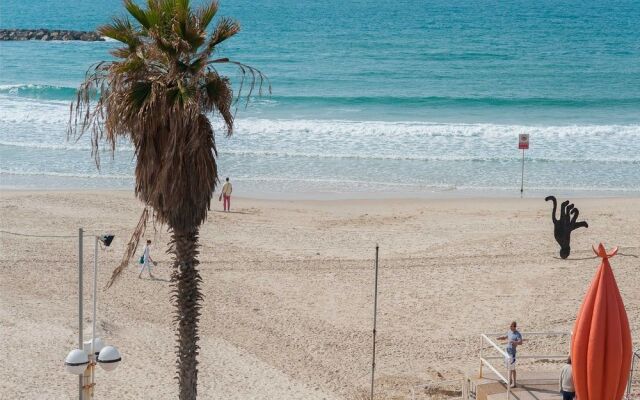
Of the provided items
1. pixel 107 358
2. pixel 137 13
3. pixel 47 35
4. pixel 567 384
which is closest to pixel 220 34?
pixel 137 13

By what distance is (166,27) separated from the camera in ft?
39.8

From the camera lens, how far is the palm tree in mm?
12008

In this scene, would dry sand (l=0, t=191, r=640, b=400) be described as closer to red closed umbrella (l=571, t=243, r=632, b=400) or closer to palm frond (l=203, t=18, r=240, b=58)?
palm frond (l=203, t=18, r=240, b=58)

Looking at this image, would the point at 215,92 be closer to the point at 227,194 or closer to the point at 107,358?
the point at 107,358

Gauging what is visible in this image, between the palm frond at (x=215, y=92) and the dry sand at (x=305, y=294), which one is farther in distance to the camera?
the dry sand at (x=305, y=294)

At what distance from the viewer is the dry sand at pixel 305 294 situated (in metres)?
18.1

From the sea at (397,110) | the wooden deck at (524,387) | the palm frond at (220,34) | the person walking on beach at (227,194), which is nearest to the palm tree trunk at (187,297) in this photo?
the palm frond at (220,34)

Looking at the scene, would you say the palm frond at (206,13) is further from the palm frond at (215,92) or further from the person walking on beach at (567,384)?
the person walking on beach at (567,384)

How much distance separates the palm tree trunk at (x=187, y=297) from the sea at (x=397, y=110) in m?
13.6

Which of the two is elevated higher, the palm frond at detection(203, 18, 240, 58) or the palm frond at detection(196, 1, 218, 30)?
the palm frond at detection(196, 1, 218, 30)

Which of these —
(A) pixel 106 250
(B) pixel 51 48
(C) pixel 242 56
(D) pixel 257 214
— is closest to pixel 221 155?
(D) pixel 257 214

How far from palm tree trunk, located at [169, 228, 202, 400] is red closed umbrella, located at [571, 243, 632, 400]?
4491mm

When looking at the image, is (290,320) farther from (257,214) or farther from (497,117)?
(497,117)

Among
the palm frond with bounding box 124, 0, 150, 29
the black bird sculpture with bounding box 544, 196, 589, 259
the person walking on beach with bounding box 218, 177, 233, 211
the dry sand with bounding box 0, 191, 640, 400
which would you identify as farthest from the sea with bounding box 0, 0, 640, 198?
the palm frond with bounding box 124, 0, 150, 29
